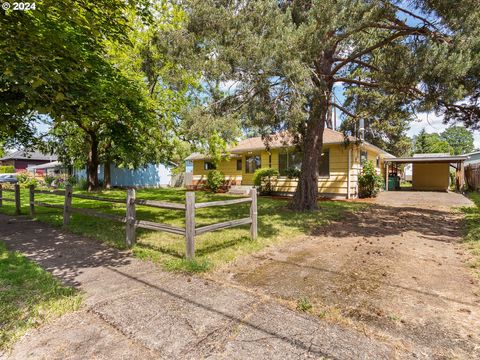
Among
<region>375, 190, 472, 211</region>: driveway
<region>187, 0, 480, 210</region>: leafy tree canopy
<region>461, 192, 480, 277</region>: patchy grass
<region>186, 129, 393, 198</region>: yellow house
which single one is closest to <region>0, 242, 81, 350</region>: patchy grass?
<region>187, 0, 480, 210</region>: leafy tree canopy

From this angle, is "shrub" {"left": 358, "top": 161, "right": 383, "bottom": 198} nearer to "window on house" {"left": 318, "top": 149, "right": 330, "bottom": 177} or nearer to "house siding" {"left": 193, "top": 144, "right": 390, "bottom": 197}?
"house siding" {"left": 193, "top": 144, "right": 390, "bottom": 197}

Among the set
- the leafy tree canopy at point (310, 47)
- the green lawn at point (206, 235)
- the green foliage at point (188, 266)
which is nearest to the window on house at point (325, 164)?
the green lawn at point (206, 235)

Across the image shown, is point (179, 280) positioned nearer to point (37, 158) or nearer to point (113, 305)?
point (113, 305)

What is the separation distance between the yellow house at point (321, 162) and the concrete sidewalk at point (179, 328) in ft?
29.2

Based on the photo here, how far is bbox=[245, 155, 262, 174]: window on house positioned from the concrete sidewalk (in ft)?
49.7

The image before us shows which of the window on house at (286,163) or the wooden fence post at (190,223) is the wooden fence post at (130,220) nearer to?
the wooden fence post at (190,223)

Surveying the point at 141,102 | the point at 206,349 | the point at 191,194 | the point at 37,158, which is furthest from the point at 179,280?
the point at 37,158

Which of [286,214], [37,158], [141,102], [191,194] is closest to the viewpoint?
[191,194]

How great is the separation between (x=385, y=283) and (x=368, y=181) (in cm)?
1256

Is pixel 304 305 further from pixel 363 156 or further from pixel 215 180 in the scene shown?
pixel 215 180

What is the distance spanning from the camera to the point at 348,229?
7.48 m

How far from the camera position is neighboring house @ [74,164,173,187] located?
26.4 m

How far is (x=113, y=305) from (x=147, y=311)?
45 cm

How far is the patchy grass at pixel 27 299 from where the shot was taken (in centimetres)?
272
